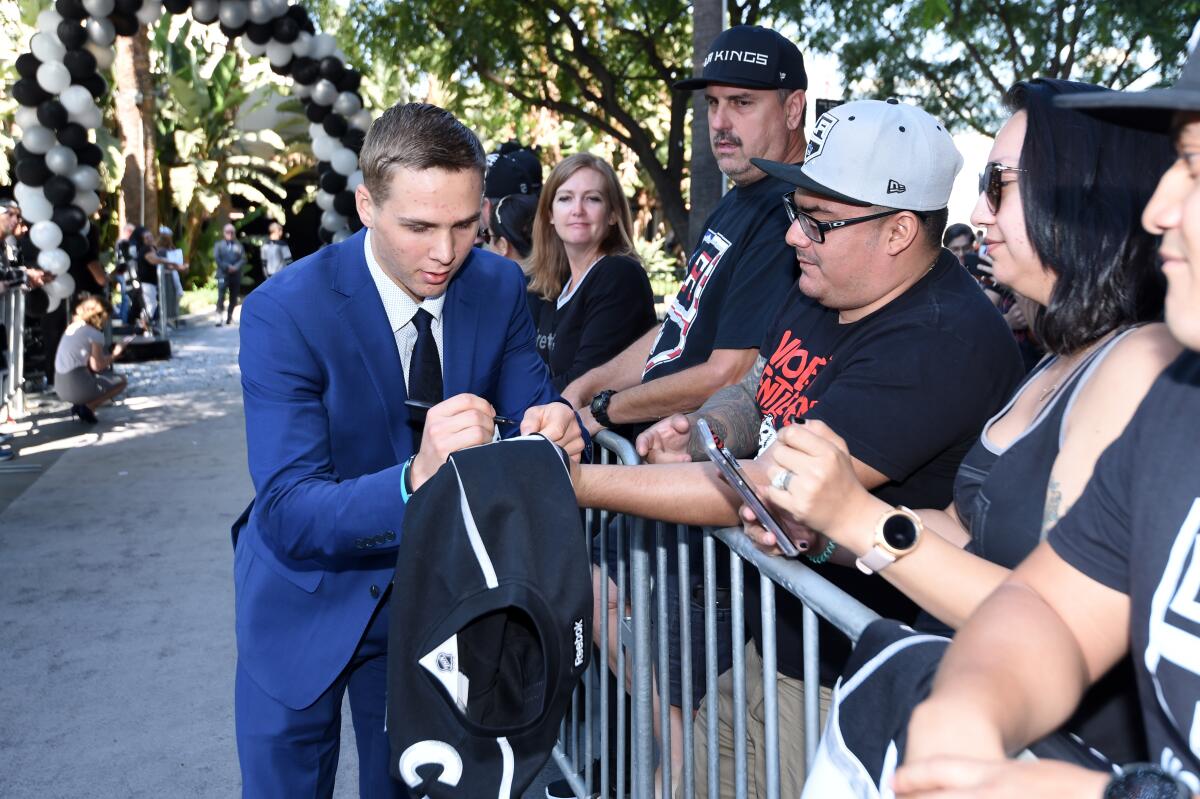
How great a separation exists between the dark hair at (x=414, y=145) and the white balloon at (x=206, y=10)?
10845mm

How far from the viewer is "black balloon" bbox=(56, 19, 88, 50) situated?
492 inches

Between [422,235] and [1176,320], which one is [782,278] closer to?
[422,235]

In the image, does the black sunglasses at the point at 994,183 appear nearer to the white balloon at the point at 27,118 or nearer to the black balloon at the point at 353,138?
the black balloon at the point at 353,138

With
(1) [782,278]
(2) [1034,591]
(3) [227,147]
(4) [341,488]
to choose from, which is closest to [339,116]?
(1) [782,278]

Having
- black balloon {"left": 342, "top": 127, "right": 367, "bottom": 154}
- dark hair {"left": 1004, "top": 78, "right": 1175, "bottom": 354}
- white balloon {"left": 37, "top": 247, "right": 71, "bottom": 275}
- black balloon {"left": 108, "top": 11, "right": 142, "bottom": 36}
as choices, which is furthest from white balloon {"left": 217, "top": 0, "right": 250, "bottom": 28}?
dark hair {"left": 1004, "top": 78, "right": 1175, "bottom": 354}

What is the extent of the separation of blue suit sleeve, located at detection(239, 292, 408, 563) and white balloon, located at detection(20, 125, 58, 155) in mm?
11496

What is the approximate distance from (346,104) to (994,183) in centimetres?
1212

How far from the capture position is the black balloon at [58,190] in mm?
12688

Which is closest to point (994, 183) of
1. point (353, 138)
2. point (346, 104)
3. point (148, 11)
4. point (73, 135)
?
point (353, 138)

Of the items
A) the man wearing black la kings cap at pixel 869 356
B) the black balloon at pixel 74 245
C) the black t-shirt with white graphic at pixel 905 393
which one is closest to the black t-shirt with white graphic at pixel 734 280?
the man wearing black la kings cap at pixel 869 356

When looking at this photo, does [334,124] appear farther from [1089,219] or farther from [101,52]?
[1089,219]

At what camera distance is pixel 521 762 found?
226 cm

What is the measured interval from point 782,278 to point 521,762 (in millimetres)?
1877

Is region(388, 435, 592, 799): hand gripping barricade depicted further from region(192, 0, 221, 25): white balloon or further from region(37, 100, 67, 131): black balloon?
region(37, 100, 67, 131): black balloon
